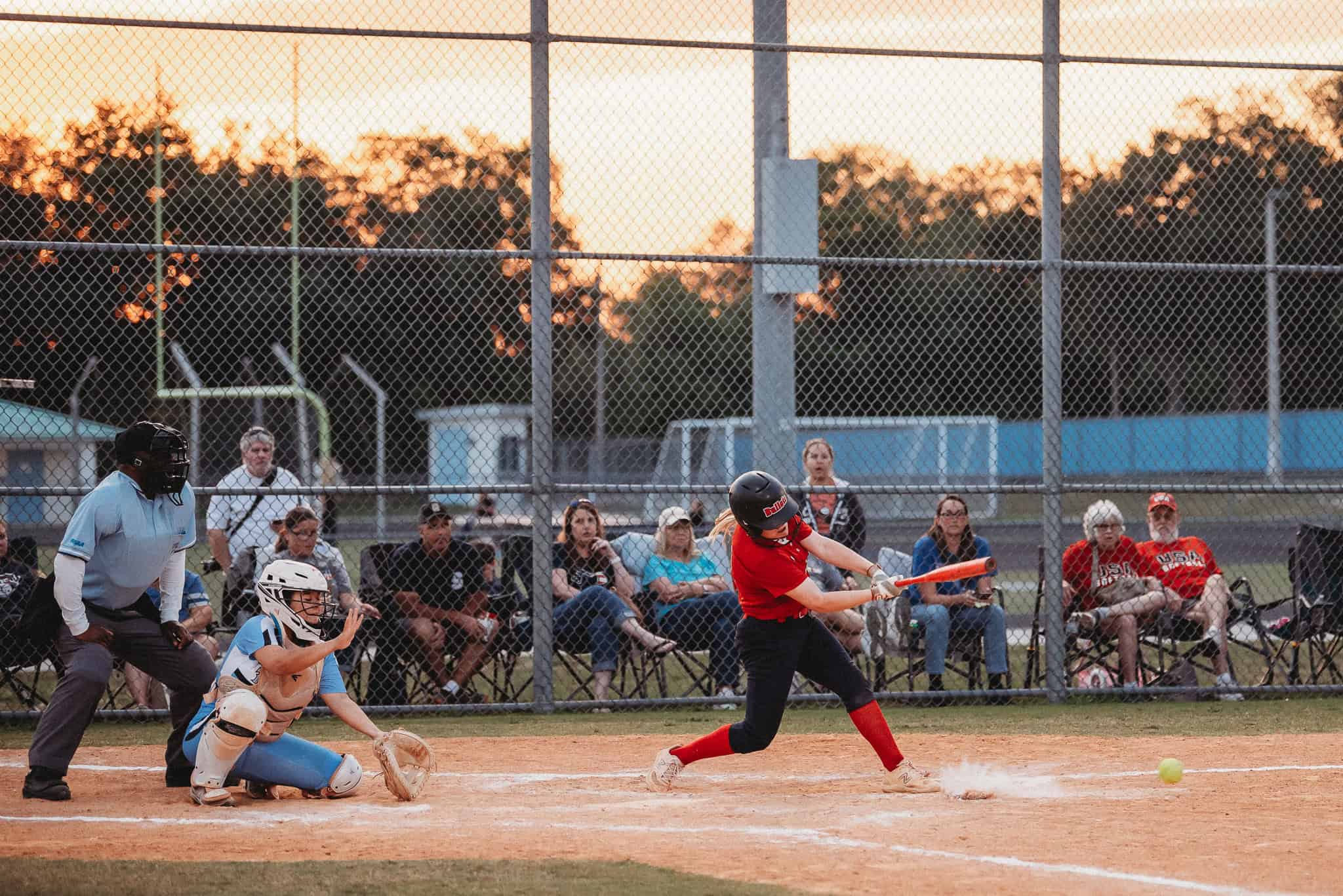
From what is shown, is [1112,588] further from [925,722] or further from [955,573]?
[955,573]

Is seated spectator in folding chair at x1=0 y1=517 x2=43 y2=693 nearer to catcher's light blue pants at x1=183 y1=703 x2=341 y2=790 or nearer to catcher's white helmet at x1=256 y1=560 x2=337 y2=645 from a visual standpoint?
catcher's light blue pants at x1=183 y1=703 x2=341 y2=790

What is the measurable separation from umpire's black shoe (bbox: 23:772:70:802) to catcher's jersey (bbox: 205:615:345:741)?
0.67 metres

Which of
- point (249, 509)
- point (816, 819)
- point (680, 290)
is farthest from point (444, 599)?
point (680, 290)

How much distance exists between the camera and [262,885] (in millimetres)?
4875

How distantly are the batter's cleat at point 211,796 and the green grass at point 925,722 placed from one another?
79.2 inches

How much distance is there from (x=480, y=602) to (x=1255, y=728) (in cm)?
458

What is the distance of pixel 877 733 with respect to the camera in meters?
6.70

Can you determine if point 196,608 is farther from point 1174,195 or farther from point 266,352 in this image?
point 1174,195

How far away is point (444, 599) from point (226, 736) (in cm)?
360

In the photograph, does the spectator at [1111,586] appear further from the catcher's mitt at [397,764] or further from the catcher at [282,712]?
the catcher at [282,712]

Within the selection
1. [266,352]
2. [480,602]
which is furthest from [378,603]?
[266,352]

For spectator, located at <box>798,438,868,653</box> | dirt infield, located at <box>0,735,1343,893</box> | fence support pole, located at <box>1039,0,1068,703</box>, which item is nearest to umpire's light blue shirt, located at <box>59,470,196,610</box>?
dirt infield, located at <box>0,735,1343,893</box>

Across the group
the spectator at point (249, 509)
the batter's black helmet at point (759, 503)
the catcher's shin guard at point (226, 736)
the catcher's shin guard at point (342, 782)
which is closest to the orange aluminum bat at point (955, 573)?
the batter's black helmet at point (759, 503)

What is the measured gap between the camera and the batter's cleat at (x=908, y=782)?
6.69 metres
